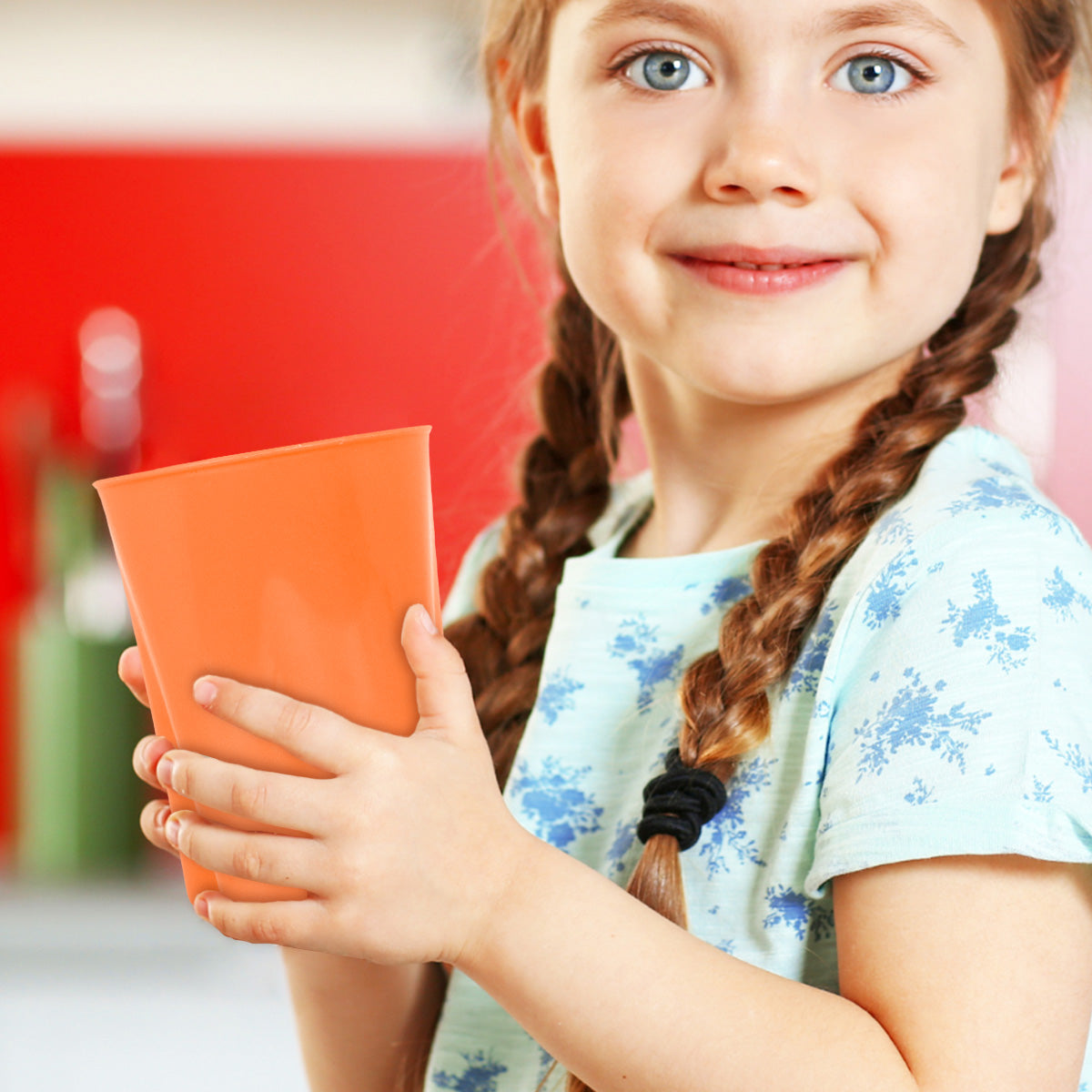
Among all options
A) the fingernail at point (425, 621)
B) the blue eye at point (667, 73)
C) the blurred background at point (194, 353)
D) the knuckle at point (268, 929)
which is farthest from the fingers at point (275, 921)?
the blurred background at point (194, 353)

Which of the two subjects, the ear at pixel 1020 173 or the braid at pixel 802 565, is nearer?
the braid at pixel 802 565

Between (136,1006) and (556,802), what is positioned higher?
(556,802)

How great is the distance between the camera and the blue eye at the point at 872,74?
65 centimetres

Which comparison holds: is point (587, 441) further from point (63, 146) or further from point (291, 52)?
point (291, 52)

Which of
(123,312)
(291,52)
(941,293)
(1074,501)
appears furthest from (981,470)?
(291,52)

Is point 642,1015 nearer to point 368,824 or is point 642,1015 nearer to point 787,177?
point 368,824

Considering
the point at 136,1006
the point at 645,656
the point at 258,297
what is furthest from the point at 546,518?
the point at 258,297

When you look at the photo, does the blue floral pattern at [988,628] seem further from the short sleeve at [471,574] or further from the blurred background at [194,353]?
the blurred background at [194,353]

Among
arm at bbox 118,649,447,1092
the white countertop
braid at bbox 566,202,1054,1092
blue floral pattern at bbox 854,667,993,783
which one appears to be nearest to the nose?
braid at bbox 566,202,1054,1092

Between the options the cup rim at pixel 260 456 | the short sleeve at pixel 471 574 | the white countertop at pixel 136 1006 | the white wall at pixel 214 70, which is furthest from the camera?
the white wall at pixel 214 70

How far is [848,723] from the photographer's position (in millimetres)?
562

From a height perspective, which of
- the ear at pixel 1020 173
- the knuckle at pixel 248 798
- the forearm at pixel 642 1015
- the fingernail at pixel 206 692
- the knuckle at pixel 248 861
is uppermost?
the ear at pixel 1020 173

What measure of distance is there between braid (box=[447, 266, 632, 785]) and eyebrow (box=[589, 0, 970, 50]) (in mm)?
309

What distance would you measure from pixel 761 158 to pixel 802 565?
7.6 inches
